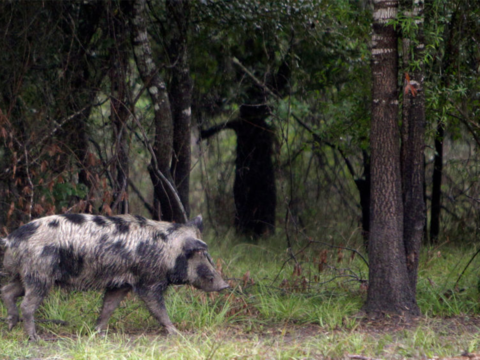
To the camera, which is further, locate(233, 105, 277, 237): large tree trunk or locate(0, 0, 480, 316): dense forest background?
locate(233, 105, 277, 237): large tree trunk

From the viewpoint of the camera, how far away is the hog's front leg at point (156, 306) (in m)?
6.30

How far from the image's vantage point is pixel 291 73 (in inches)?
427

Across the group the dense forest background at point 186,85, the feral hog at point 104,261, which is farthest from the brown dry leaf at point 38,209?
the feral hog at point 104,261

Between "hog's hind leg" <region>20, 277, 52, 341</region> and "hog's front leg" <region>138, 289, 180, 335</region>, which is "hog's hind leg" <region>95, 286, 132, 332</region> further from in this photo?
"hog's hind leg" <region>20, 277, 52, 341</region>

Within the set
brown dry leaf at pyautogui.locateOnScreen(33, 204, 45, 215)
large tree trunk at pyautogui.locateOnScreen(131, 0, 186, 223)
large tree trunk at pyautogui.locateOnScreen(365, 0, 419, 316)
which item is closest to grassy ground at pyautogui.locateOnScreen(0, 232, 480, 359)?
large tree trunk at pyautogui.locateOnScreen(365, 0, 419, 316)

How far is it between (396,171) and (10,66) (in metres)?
4.97

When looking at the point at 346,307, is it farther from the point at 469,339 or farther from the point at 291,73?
the point at 291,73

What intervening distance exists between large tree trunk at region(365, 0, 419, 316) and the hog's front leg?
207cm

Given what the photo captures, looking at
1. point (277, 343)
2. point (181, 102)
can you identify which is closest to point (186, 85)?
point (181, 102)

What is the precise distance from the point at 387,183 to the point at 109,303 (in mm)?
3005

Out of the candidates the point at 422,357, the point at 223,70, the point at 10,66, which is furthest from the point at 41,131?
the point at 422,357

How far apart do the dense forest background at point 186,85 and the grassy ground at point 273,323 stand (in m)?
0.96

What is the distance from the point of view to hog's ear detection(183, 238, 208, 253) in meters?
6.36

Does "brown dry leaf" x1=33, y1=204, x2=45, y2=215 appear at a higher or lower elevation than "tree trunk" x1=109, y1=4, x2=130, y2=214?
lower
